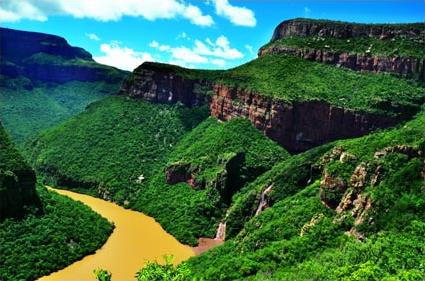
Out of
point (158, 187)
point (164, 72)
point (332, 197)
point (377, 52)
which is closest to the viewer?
point (332, 197)

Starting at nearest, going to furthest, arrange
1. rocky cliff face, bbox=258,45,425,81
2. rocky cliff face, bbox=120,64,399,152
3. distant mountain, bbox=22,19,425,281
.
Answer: distant mountain, bbox=22,19,425,281
rocky cliff face, bbox=120,64,399,152
rocky cliff face, bbox=258,45,425,81

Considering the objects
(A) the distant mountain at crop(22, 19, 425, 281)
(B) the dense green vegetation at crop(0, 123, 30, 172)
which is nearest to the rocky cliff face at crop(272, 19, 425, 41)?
(A) the distant mountain at crop(22, 19, 425, 281)

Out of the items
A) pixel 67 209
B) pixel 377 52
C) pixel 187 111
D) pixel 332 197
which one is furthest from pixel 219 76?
pixel 332 197

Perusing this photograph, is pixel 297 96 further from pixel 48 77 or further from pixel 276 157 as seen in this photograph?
pixel 48 77

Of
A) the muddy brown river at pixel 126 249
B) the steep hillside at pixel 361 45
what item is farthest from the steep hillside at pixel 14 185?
the steep hillside at pixel 361 45

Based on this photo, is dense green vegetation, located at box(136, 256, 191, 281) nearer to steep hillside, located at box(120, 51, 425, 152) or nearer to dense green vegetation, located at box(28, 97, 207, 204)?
dense green vegetation, located at box(28, 97, 207, 204)

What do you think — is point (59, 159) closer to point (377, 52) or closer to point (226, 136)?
point (226, 136)
